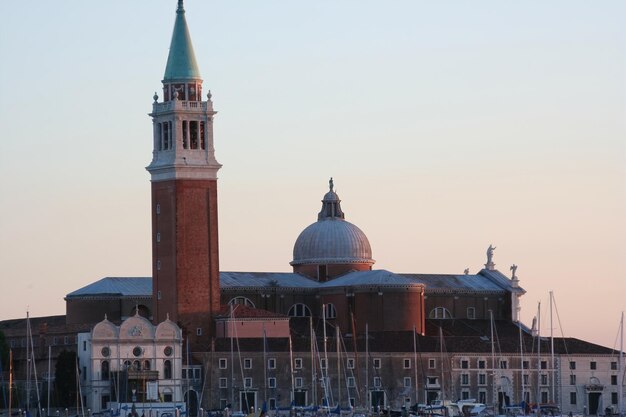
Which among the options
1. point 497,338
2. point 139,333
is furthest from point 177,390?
point 497,338

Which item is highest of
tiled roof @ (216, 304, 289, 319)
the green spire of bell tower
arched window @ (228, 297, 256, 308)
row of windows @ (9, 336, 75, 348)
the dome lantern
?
the green spire of bell tower

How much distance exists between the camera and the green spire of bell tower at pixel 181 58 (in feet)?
367

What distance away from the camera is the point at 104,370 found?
109250mm

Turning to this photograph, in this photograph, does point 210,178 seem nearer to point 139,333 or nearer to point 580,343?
point 139,333

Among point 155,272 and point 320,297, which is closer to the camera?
point 155,272

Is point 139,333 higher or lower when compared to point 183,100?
lower

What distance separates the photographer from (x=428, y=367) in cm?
11531

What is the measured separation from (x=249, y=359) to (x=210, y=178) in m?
9.73

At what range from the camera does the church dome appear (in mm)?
125438

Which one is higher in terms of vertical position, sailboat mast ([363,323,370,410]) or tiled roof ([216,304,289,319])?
tiled roof ([216,304,289,319])

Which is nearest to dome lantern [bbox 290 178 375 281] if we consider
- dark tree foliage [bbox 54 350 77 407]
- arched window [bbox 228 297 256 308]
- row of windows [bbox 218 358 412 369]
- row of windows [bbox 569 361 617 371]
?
arched window [bbox 228 297 256 308]

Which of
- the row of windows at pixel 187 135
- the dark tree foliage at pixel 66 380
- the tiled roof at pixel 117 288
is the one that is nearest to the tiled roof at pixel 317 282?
the tiled roof at pixel 117 288

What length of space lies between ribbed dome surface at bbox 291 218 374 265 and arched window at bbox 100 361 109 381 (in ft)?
65.0

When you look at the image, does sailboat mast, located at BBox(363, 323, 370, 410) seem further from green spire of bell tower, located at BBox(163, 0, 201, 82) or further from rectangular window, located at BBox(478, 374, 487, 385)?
green spire of bell tower, located at BBox(163, 0, 201, 82)
